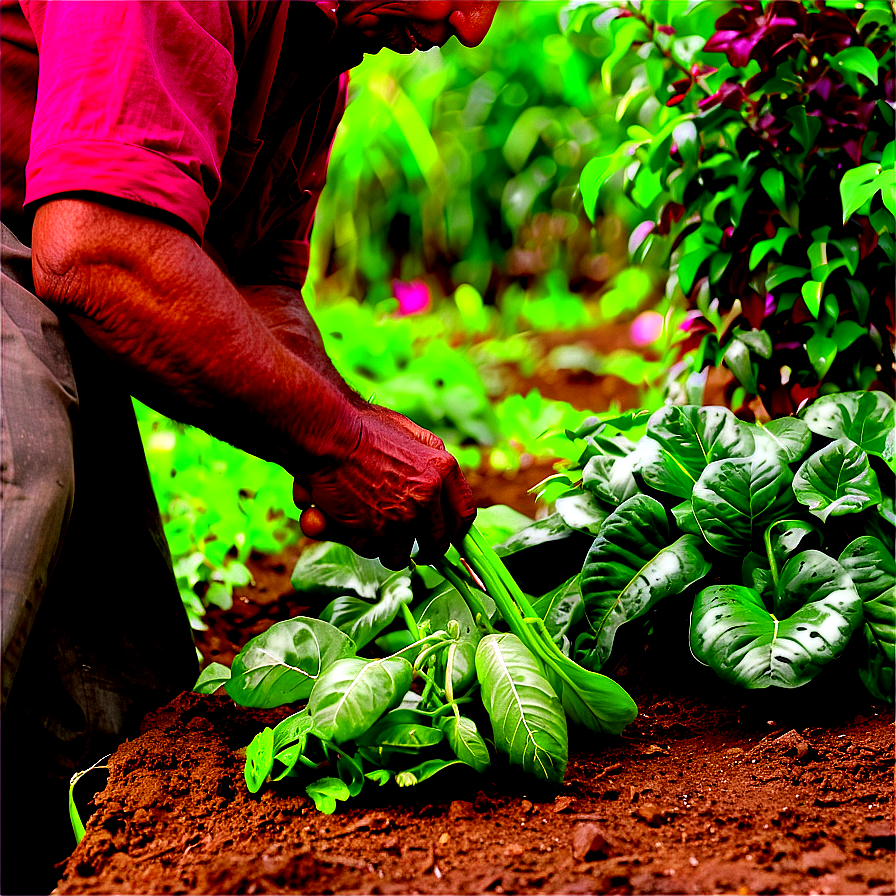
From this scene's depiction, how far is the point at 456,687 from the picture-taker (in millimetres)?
1501

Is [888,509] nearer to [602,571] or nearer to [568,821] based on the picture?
[602,571]

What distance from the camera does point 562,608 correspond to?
182 cm

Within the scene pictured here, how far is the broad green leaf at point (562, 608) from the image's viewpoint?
70.4 inches

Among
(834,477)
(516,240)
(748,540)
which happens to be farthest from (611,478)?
(516,240)

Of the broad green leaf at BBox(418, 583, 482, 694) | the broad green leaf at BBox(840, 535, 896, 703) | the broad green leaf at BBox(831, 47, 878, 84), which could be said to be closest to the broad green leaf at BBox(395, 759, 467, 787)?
the broad green leaf at BBox(418, 583, 482, 694)

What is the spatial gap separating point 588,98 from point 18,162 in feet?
12.3

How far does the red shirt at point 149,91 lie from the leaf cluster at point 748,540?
0.95 meters

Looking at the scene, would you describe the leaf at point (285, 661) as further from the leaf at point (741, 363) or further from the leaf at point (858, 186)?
the leaf at point (858, 186)

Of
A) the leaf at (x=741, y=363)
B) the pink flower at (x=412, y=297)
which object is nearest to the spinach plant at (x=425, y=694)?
the leaf at (x=741, y=363)

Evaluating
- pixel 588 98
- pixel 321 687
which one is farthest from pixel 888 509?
pixel 588 98

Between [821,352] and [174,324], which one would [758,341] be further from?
[174,324]

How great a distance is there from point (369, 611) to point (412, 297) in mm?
3386

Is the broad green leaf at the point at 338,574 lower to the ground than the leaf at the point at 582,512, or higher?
lower

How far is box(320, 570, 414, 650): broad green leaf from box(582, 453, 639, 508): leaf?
435mm
